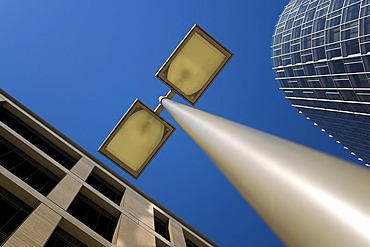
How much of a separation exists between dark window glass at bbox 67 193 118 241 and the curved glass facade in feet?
108

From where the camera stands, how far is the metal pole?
3.63ft

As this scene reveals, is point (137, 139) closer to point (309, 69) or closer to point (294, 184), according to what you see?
point (294, 184)

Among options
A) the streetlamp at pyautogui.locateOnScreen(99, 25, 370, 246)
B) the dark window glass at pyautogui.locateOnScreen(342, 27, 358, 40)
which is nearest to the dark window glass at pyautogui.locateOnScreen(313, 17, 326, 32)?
the dark window glass at pyautogui.locateOnScreen(342, 27, 358, 40)

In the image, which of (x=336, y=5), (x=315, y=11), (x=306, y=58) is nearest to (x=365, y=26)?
(x=336, y=5)

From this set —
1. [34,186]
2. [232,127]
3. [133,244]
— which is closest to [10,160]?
[34,186]

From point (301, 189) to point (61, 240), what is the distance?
13.4 metres

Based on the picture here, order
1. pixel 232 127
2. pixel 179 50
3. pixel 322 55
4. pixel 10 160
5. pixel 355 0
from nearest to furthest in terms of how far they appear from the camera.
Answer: pixel 232 127, pixel 179 50, pixel 10 160, pixel 355 0, pixel 322 55

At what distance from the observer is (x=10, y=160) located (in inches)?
640

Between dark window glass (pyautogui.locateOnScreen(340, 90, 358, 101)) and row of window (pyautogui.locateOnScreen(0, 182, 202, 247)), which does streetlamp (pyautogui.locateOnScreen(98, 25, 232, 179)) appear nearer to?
row of window (pyautogui.locateOnScreen(0, 182, 202, 247))

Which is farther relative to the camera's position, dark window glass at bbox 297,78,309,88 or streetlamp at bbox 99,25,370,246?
dark window glass at bbox 297,78,309,88

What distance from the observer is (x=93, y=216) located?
17.1m

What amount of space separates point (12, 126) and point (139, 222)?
871 centimetres

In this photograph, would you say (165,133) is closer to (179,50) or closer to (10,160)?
(179,50)

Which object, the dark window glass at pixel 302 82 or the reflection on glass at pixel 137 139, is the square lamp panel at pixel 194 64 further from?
the dark window glass at pixel 302 82
